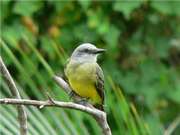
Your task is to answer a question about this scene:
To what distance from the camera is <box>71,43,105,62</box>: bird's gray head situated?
3240mm

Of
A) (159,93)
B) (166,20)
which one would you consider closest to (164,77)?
(159,93)

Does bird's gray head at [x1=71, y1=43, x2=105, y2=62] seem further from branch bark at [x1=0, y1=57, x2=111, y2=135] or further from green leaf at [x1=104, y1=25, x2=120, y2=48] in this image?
green leaf at [x1=104, y1=25, x2=120, y2=48]

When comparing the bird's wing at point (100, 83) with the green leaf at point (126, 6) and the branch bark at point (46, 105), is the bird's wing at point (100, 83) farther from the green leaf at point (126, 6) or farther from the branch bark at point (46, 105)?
the green leaf at point (126, 6)

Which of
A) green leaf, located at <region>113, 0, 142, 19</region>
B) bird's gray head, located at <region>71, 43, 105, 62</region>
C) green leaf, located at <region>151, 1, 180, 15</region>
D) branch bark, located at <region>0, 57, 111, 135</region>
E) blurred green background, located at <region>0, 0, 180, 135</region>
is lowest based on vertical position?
blurred green background, located at <region>0, 0, 180, 135</region>

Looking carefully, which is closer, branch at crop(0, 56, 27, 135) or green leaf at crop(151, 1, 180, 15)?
branch at crop(0, 56, 27, 135)

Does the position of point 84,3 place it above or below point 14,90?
below

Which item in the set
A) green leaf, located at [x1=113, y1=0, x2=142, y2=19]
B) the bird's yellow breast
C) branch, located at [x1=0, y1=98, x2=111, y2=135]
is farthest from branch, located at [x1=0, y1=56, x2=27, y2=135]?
green leaf, located at [x1=113, y1=0, x2=142, y2=19]

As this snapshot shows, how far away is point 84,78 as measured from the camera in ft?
11.3

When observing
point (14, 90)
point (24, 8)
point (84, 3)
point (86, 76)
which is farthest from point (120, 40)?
point (14, 90)

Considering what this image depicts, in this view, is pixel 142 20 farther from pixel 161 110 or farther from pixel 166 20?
pixel 161 110

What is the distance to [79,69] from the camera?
3455mm

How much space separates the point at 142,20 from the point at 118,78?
66cm

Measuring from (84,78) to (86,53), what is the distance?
0.58 feet

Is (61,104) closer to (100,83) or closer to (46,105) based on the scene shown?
(46,105)
